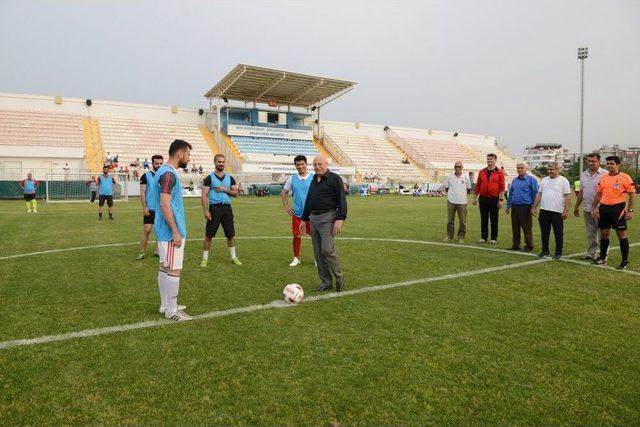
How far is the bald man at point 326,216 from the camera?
20.0ft

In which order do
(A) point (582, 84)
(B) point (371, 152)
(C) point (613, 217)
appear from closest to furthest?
1. (C) point (613, 217)
2. (A) point (582, 84)
3. (B) point (371, 152)

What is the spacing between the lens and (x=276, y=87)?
48531mm

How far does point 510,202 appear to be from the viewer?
9.85 meters

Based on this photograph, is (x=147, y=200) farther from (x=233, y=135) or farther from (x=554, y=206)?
(x=233, y=135)

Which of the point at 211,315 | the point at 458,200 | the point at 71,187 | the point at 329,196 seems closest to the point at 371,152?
the point at 71,187

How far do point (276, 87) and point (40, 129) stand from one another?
23.6 m

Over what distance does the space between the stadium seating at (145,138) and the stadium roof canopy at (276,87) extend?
571 centimetres

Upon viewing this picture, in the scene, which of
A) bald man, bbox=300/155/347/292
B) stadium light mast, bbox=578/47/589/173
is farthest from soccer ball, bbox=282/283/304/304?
stadium light mast, bbox=578/47/589/173

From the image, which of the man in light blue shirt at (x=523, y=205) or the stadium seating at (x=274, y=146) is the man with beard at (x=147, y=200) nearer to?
the man in light blue shirt at (x=523, y=205)

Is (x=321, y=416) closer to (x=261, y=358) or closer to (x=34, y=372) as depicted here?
(x=261, y=358)

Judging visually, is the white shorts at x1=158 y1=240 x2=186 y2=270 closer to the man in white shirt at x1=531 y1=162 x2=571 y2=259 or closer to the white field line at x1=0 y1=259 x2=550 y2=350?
the white field line at x1=0 y1=259 x2=550 y2=350

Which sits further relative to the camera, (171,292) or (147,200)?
(147,200)

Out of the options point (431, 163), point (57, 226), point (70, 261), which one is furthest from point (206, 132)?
point (70, 261)

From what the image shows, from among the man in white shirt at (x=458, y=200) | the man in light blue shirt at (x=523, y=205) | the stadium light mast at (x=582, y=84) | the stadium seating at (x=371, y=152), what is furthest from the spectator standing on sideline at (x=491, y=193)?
the stadium seating at (x=371, y=152)
